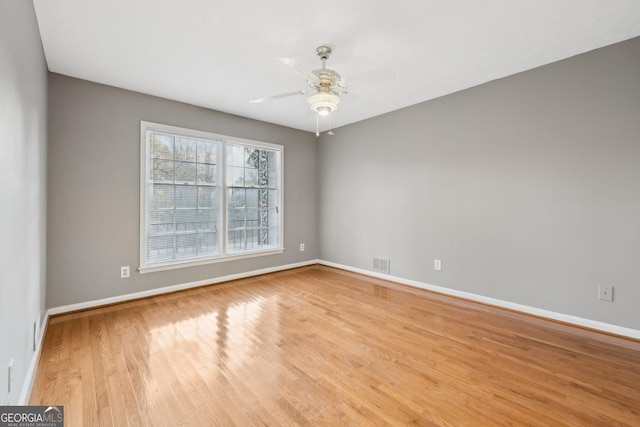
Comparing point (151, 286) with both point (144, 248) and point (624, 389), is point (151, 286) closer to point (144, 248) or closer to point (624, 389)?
point (144, 248)

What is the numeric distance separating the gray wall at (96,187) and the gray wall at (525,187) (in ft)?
10.2

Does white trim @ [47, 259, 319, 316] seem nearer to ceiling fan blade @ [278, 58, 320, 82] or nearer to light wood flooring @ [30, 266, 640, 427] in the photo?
light wood flooring @ [30, 266, 640, 427]

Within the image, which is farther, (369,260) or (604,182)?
(369,260)

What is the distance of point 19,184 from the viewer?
1.63m

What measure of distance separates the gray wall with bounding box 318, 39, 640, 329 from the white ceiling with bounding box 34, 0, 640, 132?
1.08ft

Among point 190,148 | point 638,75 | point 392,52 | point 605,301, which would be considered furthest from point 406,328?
point 190,148

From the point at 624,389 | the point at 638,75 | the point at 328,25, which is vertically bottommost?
the point at 624,389

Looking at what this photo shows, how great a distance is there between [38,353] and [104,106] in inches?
103

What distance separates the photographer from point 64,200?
9.82 ft

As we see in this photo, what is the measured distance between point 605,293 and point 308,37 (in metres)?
3.61

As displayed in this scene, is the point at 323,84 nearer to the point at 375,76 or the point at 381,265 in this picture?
the point at 375,76

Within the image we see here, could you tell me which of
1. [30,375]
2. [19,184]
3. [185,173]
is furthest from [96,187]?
[30,375]

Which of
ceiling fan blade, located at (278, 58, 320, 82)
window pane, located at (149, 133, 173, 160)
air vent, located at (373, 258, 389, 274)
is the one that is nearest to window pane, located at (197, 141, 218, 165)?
window pane, located at (149, 133, 173, 160)

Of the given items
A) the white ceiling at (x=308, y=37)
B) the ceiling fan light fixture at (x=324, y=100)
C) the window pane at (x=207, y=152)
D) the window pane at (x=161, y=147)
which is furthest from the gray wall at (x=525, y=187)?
the window pane at (x=161, y=147)
